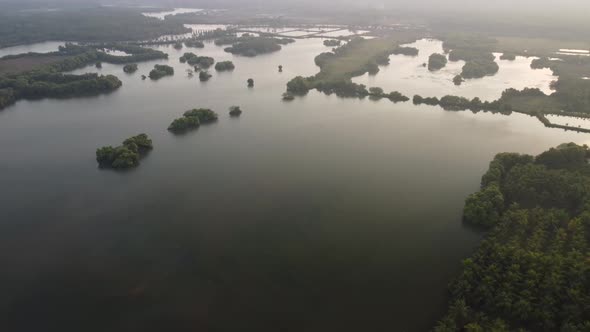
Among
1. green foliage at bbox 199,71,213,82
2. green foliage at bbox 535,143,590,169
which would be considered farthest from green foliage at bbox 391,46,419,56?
green foliage at bbox 535,143,590,169

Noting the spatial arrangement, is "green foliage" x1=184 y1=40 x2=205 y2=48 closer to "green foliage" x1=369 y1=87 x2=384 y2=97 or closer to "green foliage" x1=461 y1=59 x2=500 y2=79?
"green foliage" x1=369 y1=87 x2=384 y2=97

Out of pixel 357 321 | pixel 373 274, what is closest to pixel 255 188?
pixel 373 274

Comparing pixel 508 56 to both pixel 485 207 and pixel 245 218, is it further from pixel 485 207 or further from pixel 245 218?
pixel 245 218

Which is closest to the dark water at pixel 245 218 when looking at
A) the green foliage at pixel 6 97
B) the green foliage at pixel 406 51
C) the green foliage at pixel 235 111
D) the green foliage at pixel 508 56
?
the green foliage at pixel 235 111

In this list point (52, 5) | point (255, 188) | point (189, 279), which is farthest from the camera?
point (52, 5)

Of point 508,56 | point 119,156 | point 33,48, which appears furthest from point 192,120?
point 33,48

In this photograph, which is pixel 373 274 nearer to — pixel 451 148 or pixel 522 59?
pixel 451 148

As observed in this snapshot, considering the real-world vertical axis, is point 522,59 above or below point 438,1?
below
